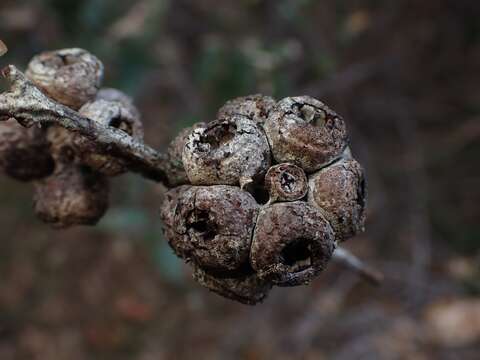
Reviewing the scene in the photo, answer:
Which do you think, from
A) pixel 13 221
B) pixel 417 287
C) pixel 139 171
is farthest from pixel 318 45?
pixel 13 221

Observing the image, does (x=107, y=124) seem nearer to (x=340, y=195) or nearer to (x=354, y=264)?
(x=340, y=195)

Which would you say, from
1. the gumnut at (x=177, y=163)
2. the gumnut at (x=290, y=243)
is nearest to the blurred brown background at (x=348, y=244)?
the gumnut at (x=177, y=163)

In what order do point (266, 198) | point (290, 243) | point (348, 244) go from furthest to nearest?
1. point (348, 244)
2. point (266, 198)
3. point (290, 243)

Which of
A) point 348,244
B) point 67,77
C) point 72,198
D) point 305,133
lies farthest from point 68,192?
point 348,244

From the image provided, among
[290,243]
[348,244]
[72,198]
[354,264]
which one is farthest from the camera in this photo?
[348,244]

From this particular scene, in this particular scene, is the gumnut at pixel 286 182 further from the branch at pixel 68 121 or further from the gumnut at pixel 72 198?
the gumnut at pixel 72 198

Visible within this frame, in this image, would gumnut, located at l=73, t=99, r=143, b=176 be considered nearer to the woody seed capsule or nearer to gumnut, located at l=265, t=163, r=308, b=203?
the woody seed capsule

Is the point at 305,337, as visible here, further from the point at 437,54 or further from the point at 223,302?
the point at 437,54
